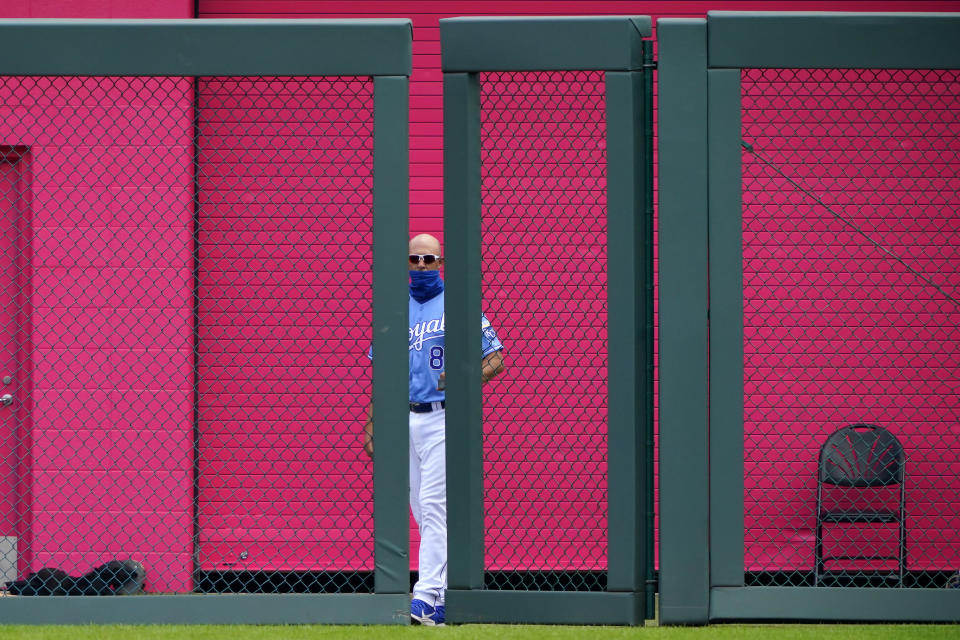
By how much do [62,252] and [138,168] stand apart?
2.09 ft

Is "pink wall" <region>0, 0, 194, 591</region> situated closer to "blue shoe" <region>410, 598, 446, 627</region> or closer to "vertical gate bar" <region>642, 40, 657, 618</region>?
"blue shoe" <region>410, 598, 446, 627</region>

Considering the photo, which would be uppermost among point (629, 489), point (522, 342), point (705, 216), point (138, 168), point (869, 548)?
point (138, 168)

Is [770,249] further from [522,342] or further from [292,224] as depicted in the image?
[292,224]

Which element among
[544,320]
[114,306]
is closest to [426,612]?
[544,320]

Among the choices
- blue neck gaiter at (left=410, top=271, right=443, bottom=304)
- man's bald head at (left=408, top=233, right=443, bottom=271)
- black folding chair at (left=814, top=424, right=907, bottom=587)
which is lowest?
black folding chair at (left=814, top=424, right=907, bottom=587)

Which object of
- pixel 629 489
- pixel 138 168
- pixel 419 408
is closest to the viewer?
pixel 629 489

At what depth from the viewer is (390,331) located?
4301 mm

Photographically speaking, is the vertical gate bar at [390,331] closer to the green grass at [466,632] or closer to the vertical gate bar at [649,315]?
the green grass at [466,632]

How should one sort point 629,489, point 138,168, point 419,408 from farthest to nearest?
point 138,168
point 419,408
point 629,489

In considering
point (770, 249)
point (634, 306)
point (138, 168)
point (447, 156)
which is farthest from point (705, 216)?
point (138, 168)

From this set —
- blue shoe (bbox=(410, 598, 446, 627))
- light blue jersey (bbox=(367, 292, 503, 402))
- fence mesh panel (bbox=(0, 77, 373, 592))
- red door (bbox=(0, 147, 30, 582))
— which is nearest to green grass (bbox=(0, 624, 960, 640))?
blue shoe (bbox=(410, 598, 446, 627))

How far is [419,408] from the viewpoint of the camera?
525 centimetres

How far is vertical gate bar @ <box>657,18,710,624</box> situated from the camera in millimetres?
4258

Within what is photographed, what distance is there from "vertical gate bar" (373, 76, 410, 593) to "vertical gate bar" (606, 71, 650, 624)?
78cm
